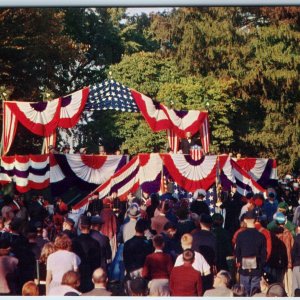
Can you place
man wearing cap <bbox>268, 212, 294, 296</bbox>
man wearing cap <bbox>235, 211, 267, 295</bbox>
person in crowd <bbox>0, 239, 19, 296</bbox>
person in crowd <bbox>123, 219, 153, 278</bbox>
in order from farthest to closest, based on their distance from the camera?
1. man wearing cap <bbox>268, 212, 294, 296</bbox>
2. man wearing cap <bbox>235, 211, 267, 295</bbox>
3. person in crowd <bbox>123, 219, 153, 278</bbox>
4. person in crowd <bbox>0, 239, 19, 296</bbox>

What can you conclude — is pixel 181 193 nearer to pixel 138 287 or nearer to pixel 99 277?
pixel 138 287

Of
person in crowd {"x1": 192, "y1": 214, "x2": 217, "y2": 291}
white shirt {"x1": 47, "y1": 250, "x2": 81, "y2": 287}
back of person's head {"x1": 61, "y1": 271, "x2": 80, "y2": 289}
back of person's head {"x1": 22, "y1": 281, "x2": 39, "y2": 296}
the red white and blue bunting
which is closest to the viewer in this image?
back of person's head {"x1": 61, "y1": 271, "x2": 80, "y2": 289}

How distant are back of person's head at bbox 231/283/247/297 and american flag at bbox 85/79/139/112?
6229 mm

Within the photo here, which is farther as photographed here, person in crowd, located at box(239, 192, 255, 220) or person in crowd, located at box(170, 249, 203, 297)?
person in crowd, located at box(239, 192, 255, 220)

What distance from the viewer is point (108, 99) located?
14680 millimetres

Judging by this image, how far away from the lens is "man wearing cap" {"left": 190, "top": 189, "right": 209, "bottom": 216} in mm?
12102

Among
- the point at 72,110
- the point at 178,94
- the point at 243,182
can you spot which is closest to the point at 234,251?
the point at 243,182

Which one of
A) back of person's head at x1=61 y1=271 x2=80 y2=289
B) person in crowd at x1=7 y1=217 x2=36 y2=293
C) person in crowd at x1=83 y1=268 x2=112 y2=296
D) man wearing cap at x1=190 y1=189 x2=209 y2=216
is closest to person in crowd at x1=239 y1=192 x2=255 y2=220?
man wearing cap at x1=190 y1=189 x2=209 y2=216

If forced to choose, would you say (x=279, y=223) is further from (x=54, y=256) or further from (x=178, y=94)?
(x=178, y=94)

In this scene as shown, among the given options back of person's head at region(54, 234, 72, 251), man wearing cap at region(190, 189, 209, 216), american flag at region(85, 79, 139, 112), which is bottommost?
back of person's head at region(54, 234, 72, 251)

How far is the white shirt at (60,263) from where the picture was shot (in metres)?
8.27

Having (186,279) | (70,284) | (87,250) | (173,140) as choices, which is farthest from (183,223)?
(173,140)

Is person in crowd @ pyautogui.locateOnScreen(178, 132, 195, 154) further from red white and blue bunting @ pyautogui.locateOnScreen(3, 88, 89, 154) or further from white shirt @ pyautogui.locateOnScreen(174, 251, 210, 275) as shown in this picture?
white shirt @ pyautogui.locateOnScreen(174, 251, 210, 275)

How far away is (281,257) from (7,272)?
3089 mm
